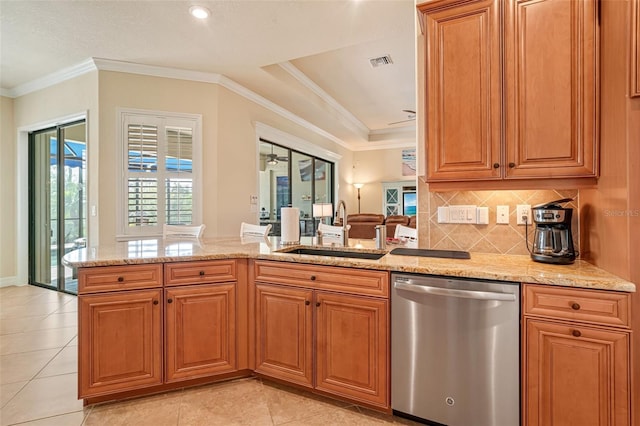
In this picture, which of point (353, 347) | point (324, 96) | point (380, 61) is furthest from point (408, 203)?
point (353, 347)

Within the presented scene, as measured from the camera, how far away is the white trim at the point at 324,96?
14.2 feet

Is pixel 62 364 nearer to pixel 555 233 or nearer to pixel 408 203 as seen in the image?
pixel 555 233

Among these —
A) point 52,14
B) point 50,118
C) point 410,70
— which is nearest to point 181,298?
→ point 52,14

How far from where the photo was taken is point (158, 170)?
388 cm

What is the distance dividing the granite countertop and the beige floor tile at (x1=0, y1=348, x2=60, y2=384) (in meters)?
1.04

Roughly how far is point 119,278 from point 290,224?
1.17 metres

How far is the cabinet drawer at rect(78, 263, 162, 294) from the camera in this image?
6.22 ft

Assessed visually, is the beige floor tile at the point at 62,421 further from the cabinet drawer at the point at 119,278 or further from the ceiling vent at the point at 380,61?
the ceiling vent at the point at 380,61

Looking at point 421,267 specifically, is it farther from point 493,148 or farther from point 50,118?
point 50,118

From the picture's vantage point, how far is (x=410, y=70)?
457 centimetres

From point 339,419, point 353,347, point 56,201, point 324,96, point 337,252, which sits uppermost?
point 324,96

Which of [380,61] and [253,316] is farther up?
[380,61]

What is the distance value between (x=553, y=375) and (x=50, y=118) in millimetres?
5693

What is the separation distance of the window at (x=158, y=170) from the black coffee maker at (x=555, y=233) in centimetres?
349
